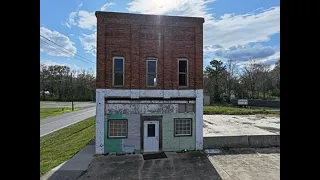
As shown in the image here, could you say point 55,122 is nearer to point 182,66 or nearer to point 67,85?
point 182,66

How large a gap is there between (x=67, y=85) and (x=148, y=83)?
4241cm

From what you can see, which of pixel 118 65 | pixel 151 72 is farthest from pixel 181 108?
pixel 118 65

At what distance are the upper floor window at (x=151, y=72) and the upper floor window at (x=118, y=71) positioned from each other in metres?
1.49

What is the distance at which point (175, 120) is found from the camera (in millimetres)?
12219

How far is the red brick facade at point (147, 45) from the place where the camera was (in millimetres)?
11719

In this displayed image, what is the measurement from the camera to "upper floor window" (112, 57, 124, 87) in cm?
1198

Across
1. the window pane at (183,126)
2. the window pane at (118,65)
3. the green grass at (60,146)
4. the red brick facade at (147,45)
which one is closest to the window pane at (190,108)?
the window pane at (183,126)

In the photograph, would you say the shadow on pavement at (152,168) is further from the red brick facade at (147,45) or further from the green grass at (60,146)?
the red brick facade at (147,45)

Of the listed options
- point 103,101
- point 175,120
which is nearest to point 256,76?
point 175,120

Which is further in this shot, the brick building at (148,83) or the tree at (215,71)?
the tree at (215,71)

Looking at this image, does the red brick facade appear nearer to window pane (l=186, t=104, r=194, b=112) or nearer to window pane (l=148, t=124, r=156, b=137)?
window pane (l=186, t=104, r=194, b=112)

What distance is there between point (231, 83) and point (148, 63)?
1201 inches

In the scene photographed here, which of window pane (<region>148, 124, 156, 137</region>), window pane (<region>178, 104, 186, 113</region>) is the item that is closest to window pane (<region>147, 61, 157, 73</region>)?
window pane (<region>178, 104, 186, 113</region>)
